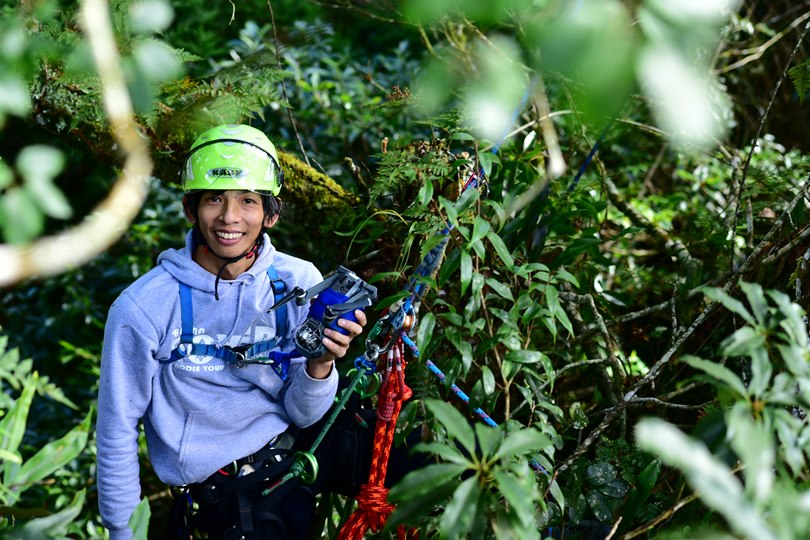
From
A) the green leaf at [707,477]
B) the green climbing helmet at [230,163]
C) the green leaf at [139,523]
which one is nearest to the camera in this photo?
the green leaf at [707,477]

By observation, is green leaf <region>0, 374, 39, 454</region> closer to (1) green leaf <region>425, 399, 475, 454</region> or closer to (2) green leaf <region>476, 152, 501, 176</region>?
(1) green leaf <region>425, 399, 475, 454</region>

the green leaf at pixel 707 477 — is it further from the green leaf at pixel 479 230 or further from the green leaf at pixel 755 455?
the green leaf at pixel 479 230

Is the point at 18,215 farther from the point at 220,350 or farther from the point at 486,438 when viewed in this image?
the point at 220,350

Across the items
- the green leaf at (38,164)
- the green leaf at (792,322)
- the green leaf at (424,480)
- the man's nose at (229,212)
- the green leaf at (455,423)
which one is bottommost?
the green leaf at (424,480)

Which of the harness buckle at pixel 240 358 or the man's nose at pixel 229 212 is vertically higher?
the man's nose at pixel 229 212

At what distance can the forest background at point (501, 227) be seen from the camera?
Answer: 3.61 feet

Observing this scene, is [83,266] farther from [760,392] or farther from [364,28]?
[760,392]

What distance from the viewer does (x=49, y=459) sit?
1608 mm

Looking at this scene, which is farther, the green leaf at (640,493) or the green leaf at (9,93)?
the green leaf at (640,493)

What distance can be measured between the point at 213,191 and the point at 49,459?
3.97ft

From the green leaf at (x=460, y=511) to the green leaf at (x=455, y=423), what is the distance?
68 millimetres

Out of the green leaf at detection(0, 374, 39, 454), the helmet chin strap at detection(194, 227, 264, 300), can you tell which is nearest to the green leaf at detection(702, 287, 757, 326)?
the green leaf at detection(0, 374, 39, 454)

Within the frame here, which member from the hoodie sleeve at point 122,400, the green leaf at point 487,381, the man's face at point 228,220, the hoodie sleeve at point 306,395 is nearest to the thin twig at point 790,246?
the green leaf at point 487,381

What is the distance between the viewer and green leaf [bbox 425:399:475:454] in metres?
1.40
